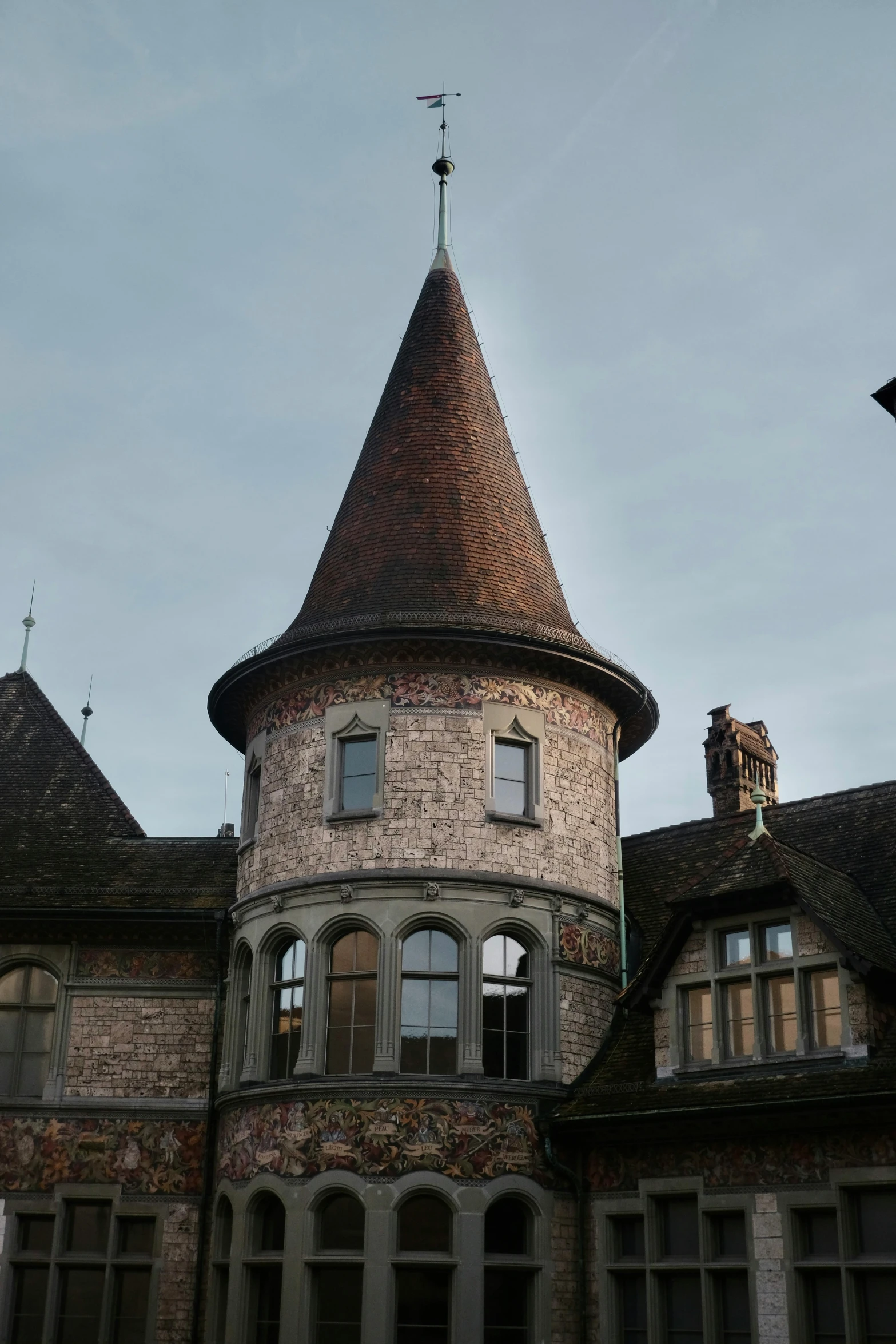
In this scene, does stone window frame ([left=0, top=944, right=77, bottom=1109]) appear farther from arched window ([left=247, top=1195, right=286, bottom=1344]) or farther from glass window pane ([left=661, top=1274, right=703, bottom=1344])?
glass window pane ([left=661, top=1274, right=703, bottom=1344])

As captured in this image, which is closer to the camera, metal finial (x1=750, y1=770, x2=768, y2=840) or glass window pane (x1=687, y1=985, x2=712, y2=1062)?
glass window pane (x1=687, y1=985, x2=712, y2=1062)

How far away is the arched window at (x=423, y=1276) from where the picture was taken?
17766 mm

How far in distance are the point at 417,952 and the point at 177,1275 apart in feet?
18.1

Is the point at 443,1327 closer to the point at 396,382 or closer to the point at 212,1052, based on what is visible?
the point at 212,1052

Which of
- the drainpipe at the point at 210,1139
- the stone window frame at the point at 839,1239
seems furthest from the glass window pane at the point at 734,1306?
the drainpipe at the point at 210,1139

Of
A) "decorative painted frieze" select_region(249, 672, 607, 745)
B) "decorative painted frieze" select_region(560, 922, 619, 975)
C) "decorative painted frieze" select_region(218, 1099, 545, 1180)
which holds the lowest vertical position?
"decorative painted frieze" select_region(218, 1099, 545, 1180)

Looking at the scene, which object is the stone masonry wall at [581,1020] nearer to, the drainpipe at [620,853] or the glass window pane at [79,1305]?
the drainpipe at [620,853]

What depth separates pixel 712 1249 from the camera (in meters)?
17.6

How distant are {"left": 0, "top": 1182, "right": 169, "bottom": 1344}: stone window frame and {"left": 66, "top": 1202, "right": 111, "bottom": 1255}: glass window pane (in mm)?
93

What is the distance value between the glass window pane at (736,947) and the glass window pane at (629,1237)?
3180 millimetres

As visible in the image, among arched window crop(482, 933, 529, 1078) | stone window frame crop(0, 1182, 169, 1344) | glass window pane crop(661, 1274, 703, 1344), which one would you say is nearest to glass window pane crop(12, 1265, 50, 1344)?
stone window frame crop(0, 1182, 169, 1344)

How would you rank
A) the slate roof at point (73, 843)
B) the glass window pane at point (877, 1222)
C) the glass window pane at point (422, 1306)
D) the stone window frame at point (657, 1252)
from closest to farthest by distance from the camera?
the glass window pane at point (877, 1222) → the stone window frame at point (657, 1252) → the glass window pane at point (422, 1306) → the slate roof at point (73, 843)

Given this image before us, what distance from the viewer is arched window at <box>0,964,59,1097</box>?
856 inches

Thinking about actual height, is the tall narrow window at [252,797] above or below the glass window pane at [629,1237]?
above
